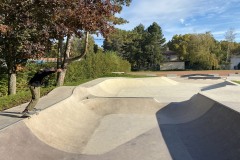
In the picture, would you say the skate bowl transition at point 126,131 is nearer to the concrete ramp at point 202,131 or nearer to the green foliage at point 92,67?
the concrete ramp at point 202,131

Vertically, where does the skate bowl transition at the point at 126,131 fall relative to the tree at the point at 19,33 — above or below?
below

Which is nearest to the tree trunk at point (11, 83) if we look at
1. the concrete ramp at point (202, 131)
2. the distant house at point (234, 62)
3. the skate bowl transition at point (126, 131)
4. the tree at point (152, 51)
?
the skate bowl transition at point (126, 131)

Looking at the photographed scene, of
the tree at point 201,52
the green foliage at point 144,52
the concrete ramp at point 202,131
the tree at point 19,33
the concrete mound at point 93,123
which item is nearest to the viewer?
the concrete ramp at point 202,131

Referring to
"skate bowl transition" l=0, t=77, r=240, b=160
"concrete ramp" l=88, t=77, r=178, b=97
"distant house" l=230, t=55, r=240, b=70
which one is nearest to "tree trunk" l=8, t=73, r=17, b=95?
"skate bowl transition" l=0, t=77, r=240, b=160

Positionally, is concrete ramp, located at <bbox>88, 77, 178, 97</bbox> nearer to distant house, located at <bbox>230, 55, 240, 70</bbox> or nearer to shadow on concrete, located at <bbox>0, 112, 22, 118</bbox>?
shadow on concrete, located at <bbox>0, 112, 22, 118</bbox>

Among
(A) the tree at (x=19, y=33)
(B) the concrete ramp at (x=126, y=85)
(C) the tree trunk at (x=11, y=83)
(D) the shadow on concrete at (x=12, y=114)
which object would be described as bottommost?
(B) the concrete ramp at (x=126, y=85)

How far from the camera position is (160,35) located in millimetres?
83375

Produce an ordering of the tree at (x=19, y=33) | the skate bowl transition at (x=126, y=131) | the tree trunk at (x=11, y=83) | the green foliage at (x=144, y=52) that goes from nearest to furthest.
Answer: the skate bowl transition at (x=126, y=131), the tree at (x=19, y=33), the tree trunk at (x=11, y=83), the green foliage at (x=144, y=52)

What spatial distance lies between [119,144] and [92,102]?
587 centimetres

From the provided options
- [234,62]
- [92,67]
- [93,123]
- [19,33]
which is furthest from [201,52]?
[19,33]

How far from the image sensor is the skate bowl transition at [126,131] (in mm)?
7494

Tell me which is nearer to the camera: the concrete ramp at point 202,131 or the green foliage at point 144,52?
the concrete ramp at point 202,131

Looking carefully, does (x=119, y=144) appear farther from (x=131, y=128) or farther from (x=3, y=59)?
(x=3, y=59)

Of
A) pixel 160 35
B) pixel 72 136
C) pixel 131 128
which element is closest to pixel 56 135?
pixel 72 136
